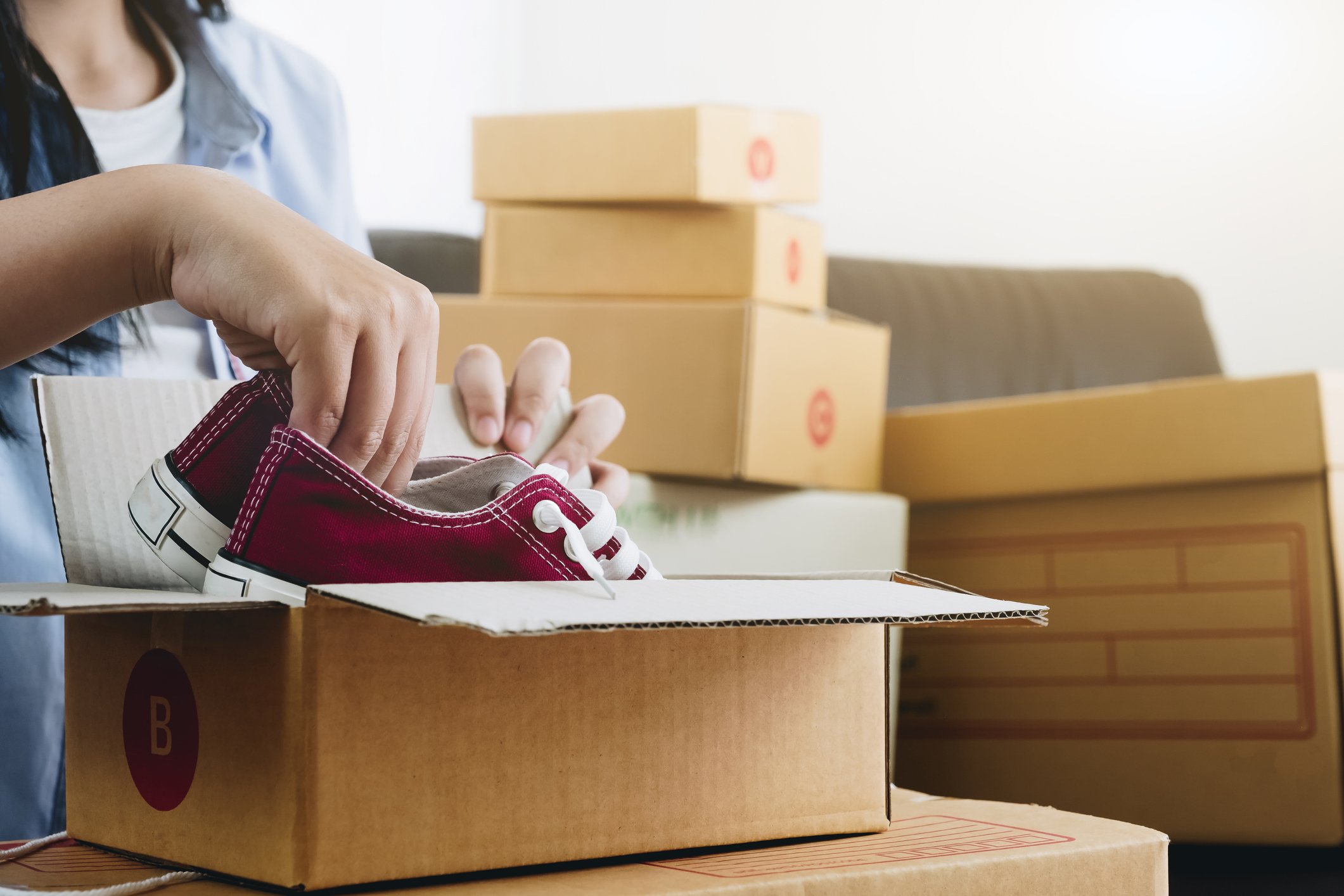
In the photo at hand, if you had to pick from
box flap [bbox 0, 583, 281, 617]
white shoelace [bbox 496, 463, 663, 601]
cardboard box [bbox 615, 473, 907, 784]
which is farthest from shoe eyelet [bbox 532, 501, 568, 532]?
cardboard box [bbox 615, 473, 907, 784]

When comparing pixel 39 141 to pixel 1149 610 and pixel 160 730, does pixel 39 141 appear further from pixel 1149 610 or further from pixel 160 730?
pixel 1149 610

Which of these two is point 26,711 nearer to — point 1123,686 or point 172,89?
point 172,89

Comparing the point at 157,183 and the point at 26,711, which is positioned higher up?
the point at 157,183

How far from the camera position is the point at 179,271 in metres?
0.45

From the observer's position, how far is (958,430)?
47.1 inches

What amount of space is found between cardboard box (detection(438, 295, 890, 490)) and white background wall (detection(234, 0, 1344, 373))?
2.45ft

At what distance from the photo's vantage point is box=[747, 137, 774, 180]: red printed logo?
43.3 inches

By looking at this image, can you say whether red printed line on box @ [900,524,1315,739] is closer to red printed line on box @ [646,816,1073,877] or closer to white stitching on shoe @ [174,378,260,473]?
red printed line on box @ [646,816,1073,877]

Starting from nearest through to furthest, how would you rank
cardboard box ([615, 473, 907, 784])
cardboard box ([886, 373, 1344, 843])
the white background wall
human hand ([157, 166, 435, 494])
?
human hand ([157, 166, 435, 494]) < cardboard box ([886, 373, 1344, 843]) < cardboard box ([615, 473, 907, 784]) < the white background wall

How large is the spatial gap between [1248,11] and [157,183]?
6.28 ft

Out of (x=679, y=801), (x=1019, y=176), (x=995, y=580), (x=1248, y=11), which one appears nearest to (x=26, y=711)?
(x=679, y=801)

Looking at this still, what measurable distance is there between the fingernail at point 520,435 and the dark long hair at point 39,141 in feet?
0.92

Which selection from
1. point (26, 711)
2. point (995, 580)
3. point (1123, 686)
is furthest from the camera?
point (995, 580)

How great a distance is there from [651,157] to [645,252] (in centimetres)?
9
